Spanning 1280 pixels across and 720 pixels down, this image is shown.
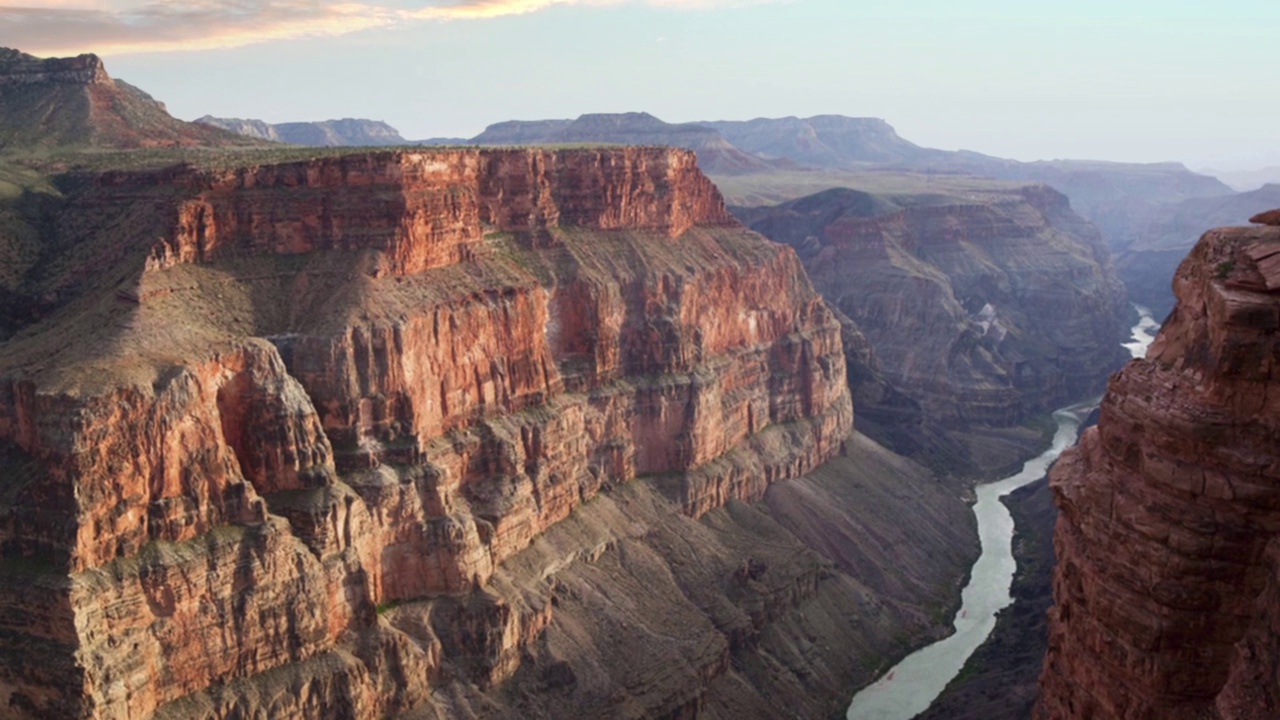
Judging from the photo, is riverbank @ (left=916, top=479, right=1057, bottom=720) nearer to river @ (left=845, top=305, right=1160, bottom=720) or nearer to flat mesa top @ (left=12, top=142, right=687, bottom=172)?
river @ (left=845, top=305, right=1160, bottom=720)

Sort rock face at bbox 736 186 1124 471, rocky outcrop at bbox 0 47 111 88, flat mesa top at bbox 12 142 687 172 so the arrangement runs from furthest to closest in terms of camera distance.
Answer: rock face at bbox 736 186 1124 471 < rocky outcrop at bbox 0 47 111 88 < flat mesa top at bbox 12 142 687 172

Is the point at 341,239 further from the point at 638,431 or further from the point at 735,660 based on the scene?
the point at 735,660

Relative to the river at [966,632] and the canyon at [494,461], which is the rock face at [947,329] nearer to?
the river at [966,632]

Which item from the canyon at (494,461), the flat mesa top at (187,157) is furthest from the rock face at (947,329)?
the flat mesa top at (187,157)

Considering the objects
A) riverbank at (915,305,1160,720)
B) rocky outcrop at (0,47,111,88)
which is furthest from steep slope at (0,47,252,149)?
riverbank at (915,305,1160,720)

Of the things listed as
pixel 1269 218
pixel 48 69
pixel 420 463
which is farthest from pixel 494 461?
pixel 48 69

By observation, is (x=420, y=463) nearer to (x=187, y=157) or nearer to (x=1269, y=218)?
(x=187, y=157)
